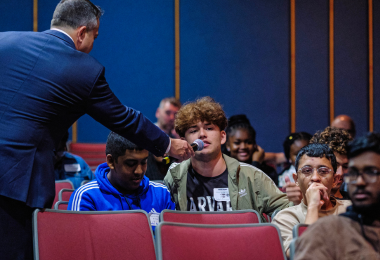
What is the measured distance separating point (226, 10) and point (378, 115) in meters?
2.74

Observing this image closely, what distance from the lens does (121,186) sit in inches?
88.8

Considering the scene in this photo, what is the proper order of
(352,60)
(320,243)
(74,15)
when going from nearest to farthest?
(320,243) → (74,15) → (352,60)

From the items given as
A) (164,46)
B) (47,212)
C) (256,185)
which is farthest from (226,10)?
(47,212)

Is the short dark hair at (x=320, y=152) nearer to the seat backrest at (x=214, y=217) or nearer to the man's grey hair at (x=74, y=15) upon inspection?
the seat backrest at (x=214, y=217)

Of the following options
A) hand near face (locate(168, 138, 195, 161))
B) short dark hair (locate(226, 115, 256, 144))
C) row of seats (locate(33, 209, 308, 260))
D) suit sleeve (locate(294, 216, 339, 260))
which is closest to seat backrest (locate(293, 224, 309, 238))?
row of seats (locate(33, 209, 308, 260))

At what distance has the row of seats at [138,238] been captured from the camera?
4.75ft

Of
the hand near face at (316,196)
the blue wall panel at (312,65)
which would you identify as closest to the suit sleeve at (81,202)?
the hand near face at (316,196)

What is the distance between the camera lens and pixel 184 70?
5.50 meters

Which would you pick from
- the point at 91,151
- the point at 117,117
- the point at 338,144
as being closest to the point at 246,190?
the point at 338,144

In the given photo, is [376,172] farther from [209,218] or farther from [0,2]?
[0,2]

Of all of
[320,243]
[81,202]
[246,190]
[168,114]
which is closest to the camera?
[320,243]

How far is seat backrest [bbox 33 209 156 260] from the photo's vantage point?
5.04ft

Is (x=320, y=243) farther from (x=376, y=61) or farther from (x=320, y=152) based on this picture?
(x=376, y=61)

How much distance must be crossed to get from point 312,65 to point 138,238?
4790 millimetres
